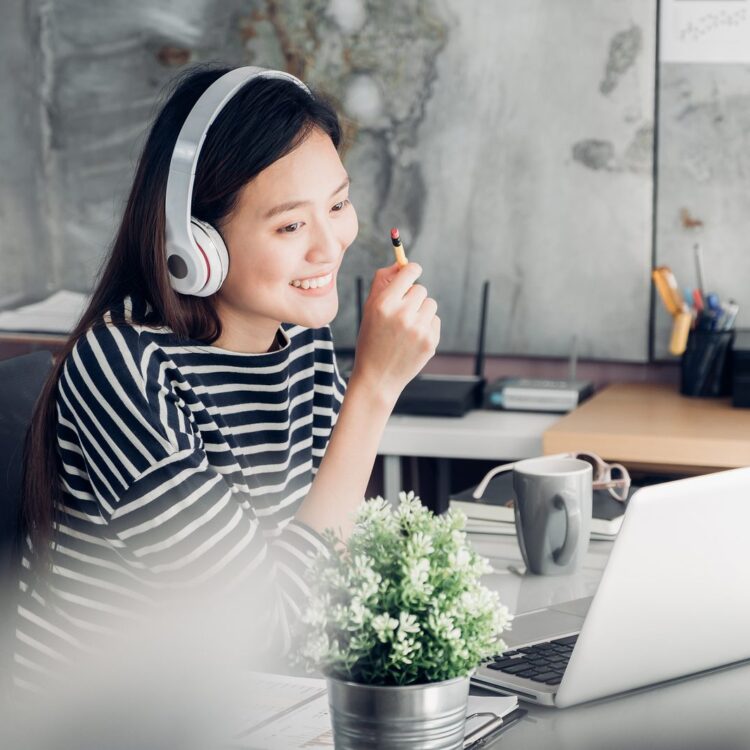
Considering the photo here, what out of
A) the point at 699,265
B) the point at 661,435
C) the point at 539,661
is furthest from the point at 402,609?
the point at 699,265

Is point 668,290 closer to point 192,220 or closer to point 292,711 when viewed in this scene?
point 192,220

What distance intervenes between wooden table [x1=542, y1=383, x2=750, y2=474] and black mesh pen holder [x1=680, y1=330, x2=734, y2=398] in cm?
6

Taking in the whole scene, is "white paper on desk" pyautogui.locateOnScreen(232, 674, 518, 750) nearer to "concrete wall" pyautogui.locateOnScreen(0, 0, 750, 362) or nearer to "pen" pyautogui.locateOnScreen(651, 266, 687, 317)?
"pen" pyautogui.locateOnScreen(651, 266, 687, 317)

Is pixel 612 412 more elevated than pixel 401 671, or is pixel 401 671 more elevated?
pixel 401 671

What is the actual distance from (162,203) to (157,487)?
32cm

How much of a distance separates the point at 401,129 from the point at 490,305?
445 millimetres

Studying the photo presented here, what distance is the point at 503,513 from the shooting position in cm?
143

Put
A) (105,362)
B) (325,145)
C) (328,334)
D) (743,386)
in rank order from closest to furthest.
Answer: (105,362)
(325,145)
(328,334)
(743,386)

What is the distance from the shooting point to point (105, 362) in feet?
3.79

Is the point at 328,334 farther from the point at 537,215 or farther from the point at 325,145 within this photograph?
the point at 537,215

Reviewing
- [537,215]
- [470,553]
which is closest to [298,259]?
[470,553]

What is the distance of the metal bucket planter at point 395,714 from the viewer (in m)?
0.72

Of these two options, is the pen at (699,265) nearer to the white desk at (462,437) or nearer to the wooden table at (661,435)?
the wooden table at (661,435)

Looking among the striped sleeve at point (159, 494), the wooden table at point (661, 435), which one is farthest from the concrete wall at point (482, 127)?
the striped sleeve at point (159, 494)
